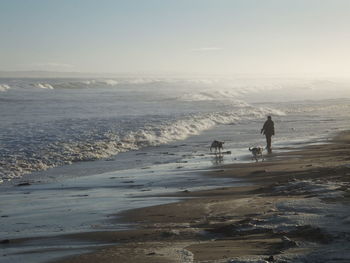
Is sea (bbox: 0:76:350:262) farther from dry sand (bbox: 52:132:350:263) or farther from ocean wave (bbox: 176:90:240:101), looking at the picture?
ocean wave (bbox: 176:90:240:101)

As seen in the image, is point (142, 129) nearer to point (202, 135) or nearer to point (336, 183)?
point (202, 135)

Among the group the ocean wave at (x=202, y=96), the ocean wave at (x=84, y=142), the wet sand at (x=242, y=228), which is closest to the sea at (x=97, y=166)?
the ocean wave at (x=84, y=142)

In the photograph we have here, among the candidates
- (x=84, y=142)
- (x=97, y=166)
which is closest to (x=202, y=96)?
(x=84, y=142)

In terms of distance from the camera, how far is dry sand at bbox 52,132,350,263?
5727 millimetres

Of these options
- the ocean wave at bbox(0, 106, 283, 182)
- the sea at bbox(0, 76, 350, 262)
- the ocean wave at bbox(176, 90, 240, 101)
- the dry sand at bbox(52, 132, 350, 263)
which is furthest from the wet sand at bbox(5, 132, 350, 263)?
the ocean wave at bbox(176, 90, 240, 101)

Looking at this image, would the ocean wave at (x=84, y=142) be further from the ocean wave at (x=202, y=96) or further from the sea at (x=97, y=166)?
the ocean wave at (x=202, y=96)

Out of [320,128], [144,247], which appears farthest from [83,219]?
[320,128]

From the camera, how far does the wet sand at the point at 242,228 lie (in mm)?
5742

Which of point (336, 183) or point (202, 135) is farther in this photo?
point (202, 135)

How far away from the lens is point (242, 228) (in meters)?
7.00

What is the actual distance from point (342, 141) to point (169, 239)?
56.0ft

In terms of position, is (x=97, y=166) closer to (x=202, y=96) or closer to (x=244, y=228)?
(x=244, y=228)

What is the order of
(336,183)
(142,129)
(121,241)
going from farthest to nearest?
1. (142,129)
2. (336,183)
3. (121,241)

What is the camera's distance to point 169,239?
6.80 m
